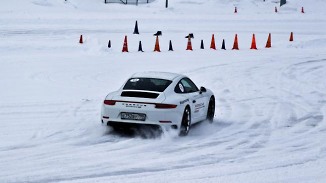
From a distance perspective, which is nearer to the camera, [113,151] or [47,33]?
[113,151]

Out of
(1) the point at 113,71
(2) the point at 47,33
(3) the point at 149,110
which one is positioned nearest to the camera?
(3) the point at 149,110

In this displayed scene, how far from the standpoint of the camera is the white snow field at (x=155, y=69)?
11.1 meters

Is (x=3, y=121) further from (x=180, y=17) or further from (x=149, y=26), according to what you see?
(x=180, y=17)

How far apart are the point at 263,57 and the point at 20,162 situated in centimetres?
2196

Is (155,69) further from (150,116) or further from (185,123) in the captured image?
(150,116)

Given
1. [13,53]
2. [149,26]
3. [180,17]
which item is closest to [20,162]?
[13,53]

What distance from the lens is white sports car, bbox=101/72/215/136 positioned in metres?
13.8

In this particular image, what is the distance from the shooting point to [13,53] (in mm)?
30266

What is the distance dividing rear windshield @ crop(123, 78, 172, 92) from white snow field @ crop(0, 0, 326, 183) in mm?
954

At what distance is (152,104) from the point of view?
13.8m

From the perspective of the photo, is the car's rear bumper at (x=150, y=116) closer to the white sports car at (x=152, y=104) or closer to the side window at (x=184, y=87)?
the white sports car at (x=152, y=104)

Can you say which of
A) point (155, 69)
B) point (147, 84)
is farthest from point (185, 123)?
point (155, 69)

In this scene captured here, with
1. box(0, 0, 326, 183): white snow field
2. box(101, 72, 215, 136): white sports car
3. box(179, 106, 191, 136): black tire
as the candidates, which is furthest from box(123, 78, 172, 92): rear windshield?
box(0, 0, 326, 183): white snow field

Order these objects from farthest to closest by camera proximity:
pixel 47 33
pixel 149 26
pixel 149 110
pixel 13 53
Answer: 1. pixel 149 26
2. pixel 47 33
3. pixel 13 53
4. pixel 149 110
